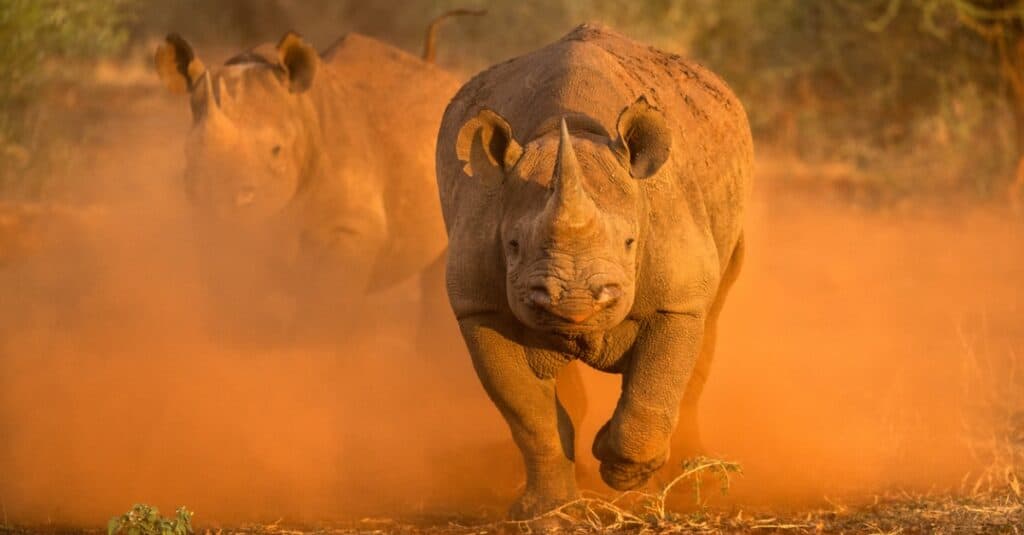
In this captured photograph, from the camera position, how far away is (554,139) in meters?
6.14

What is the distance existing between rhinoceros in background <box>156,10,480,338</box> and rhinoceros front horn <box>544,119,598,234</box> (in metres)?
4.60

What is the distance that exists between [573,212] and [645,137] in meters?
0.69

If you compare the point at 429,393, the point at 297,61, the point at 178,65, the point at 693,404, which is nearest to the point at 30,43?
the point at 178,65

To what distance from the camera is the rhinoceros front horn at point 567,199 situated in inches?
219

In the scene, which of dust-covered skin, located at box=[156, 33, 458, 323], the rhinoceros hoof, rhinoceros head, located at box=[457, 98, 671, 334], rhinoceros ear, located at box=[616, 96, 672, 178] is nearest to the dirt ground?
the rhinoceros hoof

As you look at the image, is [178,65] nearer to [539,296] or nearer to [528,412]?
[528,412]

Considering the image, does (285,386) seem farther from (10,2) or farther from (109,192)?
(109,192)

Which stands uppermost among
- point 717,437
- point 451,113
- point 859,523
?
point 451,113

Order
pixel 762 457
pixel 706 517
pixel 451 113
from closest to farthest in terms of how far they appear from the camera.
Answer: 1. pixel 706 517
2. pixel 451 113
3. pixel 762 457

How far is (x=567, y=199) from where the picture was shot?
555 centimetres

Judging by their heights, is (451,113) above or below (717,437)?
above

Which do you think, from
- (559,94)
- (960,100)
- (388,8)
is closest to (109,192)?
(960,100)

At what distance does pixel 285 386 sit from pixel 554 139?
4065 mm

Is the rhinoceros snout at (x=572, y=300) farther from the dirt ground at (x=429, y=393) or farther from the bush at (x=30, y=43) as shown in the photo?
the bush at (x=30, y=43)
